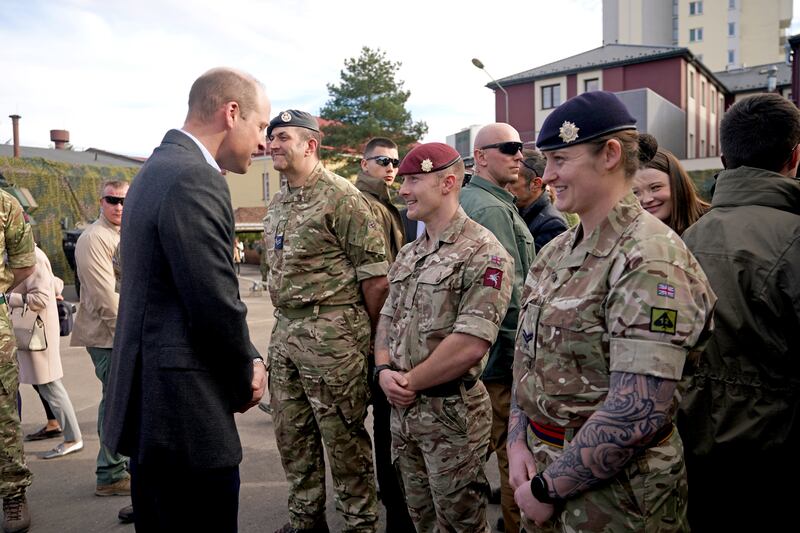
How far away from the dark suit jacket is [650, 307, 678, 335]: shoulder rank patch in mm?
1335

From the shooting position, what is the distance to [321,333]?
A: 3484 mm

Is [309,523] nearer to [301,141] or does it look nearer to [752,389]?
[301,141]

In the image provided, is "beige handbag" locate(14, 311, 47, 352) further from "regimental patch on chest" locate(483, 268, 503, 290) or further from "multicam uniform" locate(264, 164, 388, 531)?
"regimental patch on chest" locate(483, 268, 503, 290)

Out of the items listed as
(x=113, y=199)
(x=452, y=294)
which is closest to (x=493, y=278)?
→ (x=452, y=294)

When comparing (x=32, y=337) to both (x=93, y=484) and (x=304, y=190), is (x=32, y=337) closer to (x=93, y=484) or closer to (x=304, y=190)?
(x=93, y=484)

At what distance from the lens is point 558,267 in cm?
188

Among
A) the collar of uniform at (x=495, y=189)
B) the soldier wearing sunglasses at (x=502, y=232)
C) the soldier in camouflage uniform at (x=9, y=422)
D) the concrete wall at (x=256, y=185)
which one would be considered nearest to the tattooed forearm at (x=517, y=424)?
the soldier wearing sunglasses at (x=502, y=232)

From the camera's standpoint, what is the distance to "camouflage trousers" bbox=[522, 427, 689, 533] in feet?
5.42

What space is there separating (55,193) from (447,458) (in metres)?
22.7

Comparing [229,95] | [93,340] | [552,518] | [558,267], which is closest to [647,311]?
[558,267]

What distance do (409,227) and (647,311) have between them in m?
3.44

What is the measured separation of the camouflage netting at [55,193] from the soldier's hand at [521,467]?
810 inches

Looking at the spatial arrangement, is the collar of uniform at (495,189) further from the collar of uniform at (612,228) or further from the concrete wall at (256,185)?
the concrete wall at (256,185)

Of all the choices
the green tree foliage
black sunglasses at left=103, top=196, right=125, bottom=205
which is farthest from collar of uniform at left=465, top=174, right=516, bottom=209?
the green tree foliage
